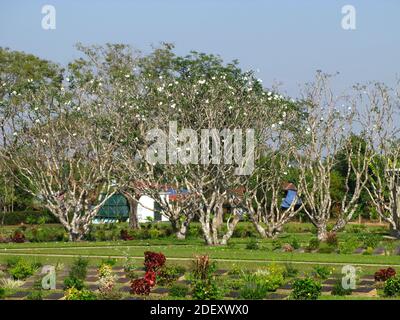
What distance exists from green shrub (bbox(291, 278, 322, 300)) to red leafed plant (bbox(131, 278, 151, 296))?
3812mm

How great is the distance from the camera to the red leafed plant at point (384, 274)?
23.4 meters

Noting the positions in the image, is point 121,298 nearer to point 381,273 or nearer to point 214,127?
point 381,273

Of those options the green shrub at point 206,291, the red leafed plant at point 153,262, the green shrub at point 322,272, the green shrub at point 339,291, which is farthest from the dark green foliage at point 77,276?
the green shrub at point 339,291

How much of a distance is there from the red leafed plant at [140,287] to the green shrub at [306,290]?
3812mm

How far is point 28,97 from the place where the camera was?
146ft

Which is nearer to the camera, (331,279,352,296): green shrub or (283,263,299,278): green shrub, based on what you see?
(331,279,352,296): green shrub

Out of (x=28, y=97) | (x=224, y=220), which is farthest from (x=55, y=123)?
(x=224, y=220)

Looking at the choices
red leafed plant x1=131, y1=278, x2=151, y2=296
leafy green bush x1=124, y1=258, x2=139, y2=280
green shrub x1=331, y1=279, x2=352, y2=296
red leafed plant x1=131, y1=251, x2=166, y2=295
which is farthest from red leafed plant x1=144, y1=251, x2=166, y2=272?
green shrub x1=331, y1=279, x2=352, y2=296

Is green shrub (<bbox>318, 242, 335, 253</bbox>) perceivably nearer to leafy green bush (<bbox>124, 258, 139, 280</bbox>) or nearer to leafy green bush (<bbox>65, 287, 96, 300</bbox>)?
leafy green bush (<bbox>124, 258, 139, 280</bbox>)

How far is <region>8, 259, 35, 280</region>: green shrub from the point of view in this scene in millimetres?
25797

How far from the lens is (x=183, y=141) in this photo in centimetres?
3991

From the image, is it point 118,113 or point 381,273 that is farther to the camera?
point 118,113
